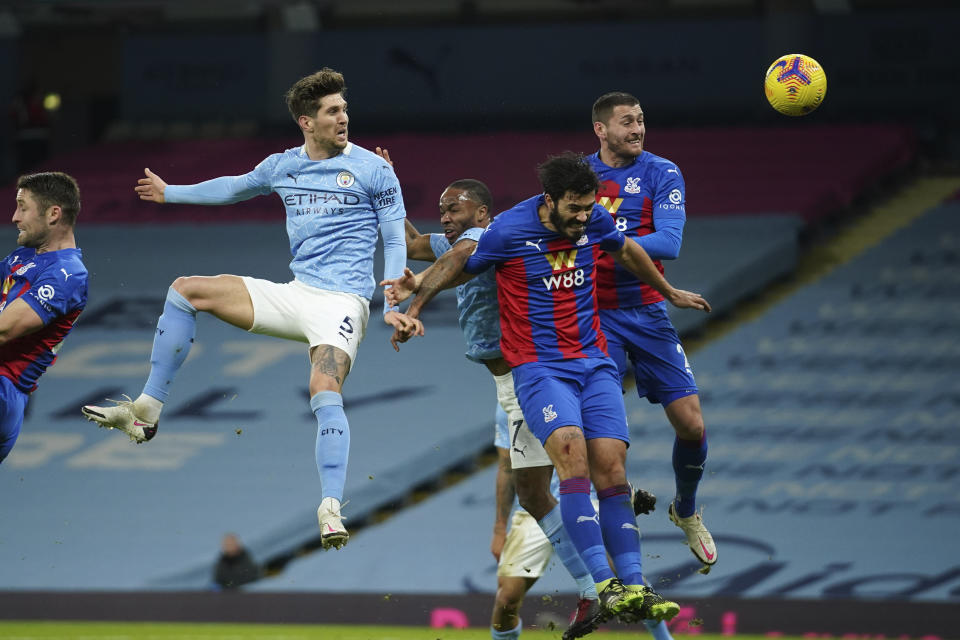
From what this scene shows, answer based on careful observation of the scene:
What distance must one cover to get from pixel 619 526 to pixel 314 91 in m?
3.11

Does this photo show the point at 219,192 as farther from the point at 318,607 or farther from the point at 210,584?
the point at 210,584

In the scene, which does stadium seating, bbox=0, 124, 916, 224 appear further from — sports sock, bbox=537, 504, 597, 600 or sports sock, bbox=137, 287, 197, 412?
sports sock, bbox=537, 504, 597, 600

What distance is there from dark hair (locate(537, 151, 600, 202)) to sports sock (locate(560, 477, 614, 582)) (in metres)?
1.59

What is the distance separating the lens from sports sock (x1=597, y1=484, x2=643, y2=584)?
25.7 feet

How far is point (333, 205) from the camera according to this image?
27.3ft

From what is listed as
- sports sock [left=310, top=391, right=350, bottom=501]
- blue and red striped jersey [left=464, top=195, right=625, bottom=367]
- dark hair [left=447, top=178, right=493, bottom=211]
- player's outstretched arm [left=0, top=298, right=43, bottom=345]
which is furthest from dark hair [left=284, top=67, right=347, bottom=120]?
player's outstretched arm [left=0, top=298, right=43, bottom=345]

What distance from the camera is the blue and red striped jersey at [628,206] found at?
28.3ft

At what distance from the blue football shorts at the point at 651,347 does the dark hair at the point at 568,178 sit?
122 cm

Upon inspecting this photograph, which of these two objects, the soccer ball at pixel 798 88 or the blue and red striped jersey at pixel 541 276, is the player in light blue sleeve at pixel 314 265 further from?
the soccer ball at pixel 798 88

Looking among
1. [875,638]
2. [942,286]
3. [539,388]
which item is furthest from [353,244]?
[942,286]

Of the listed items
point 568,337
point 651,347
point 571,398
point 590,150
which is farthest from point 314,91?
point 590,150

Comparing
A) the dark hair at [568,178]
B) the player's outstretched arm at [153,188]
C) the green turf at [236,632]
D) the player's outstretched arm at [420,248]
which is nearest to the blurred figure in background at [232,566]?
the green turf at [236,632]

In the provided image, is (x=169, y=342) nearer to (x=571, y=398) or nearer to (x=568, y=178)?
(x=571, y=398)

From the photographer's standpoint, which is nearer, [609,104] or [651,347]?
[609,104]
